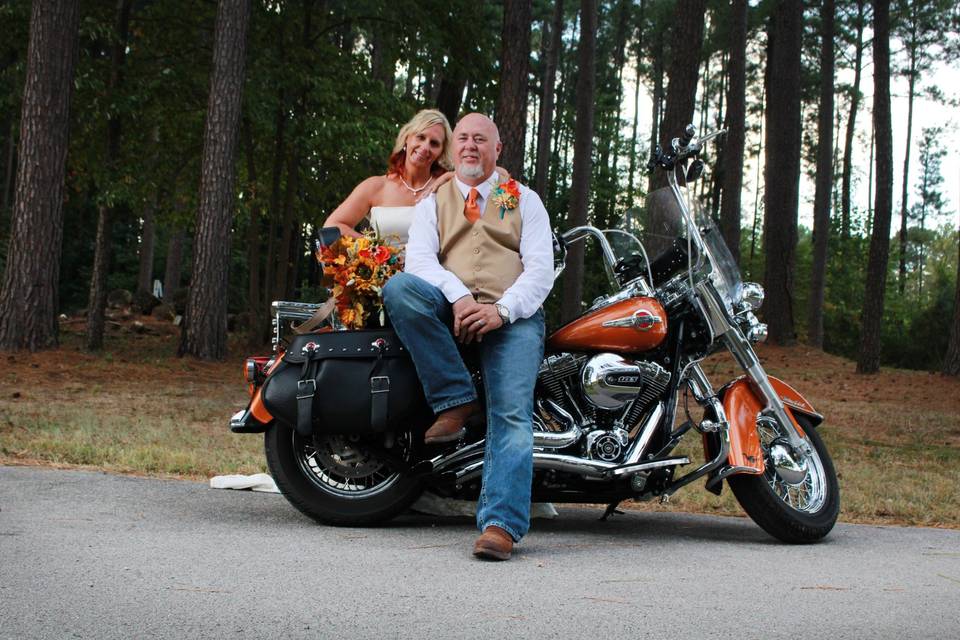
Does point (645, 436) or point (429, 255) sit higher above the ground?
point (429, 255)

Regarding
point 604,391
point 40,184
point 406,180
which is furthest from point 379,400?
point 40,184

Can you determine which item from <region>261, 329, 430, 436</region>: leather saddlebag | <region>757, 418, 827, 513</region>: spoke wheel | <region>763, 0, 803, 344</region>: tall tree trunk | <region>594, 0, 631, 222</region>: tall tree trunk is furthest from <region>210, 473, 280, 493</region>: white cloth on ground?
<region>594, 0, 631, 222</region>: tall tree trunk

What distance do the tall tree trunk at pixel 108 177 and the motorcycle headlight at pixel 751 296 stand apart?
552 inches

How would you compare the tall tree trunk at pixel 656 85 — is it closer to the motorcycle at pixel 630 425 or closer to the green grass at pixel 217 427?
the green grass at pixel 217 427

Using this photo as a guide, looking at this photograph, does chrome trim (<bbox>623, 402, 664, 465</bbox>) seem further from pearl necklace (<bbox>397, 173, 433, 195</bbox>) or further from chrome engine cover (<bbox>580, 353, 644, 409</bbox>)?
pearl necklace (<bbox>397, 173, 433, 195</bbox>)

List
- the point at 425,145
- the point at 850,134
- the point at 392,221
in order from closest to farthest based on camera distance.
Answer: the point at 392,221
the point at 425,145
the point at 850,134

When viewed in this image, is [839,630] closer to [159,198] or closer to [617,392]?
[617,392]

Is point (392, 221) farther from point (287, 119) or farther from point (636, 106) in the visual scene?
point (636, 106)

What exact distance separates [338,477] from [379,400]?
0.49 meters

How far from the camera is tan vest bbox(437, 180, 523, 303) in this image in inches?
186

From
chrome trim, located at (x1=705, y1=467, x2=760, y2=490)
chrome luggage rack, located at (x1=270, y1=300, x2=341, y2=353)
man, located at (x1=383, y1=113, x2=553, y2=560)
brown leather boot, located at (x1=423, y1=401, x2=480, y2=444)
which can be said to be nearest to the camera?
man, located at (x1=383, y1=113, x2=553, y2=560)

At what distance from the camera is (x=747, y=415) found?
5.02 metres

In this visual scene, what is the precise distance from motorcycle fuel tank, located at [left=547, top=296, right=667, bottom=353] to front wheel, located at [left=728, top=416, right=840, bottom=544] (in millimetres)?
752

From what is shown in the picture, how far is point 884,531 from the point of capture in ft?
17.7
